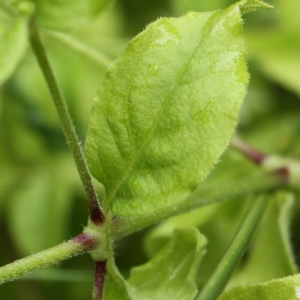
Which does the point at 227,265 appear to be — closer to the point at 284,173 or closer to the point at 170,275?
the point at 170,275

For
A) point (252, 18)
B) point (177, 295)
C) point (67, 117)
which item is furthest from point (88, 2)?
point (252, 18)

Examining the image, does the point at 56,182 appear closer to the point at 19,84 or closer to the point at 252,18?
the point at 19,84

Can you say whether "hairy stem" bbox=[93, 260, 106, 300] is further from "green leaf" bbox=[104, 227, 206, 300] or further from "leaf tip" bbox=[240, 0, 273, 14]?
"leaf tip" bbox=[240, 0, 273, 14]

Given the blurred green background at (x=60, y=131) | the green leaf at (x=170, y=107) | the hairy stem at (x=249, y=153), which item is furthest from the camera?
the blurred green background at (x=60, y=131)

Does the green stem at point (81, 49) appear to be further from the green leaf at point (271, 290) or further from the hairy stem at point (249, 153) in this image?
the green leaf at point (271, 290)

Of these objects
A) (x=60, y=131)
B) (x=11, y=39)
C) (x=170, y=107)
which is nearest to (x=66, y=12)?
(x=11, y=39)

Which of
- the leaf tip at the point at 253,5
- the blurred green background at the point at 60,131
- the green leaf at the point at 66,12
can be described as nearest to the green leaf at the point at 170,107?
the leaf tip at the point at 253,5

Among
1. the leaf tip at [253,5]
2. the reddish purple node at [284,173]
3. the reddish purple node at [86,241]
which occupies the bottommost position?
the reddish purple node at [284,173]
